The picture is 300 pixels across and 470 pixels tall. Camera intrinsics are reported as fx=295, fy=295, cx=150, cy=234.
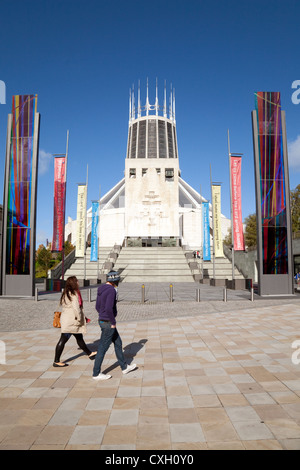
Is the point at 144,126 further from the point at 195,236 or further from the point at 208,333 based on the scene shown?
the point at 208,333

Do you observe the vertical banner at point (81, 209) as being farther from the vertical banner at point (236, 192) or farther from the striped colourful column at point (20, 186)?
the vertical banner at point (236, 192)

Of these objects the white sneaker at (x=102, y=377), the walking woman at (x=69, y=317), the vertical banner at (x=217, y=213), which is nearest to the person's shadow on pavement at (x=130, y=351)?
the white sneaker at (x=102, y=377)

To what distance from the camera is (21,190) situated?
55.5 ft

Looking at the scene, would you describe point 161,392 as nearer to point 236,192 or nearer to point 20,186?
point 20,186

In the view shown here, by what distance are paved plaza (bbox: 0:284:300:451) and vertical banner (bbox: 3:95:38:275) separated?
8092 mm

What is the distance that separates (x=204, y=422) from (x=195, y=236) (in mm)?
61288

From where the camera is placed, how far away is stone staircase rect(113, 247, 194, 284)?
31.7 metres

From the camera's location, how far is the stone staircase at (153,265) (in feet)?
104

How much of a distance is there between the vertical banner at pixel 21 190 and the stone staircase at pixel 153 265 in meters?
15.8

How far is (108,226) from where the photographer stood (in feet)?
216

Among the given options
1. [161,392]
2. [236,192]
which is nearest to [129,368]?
[161,392]

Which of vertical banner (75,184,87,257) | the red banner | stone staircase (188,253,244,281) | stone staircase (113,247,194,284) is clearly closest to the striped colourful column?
the red banner

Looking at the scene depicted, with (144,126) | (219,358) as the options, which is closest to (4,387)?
(219,358)

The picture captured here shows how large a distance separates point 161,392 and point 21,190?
1528 cm
